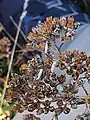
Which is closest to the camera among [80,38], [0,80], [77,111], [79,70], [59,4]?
[79,70]

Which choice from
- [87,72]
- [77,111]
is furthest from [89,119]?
[77,111]

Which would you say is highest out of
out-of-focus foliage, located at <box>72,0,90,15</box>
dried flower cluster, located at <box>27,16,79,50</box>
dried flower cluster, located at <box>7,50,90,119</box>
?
out-of-focus foliage, located at <box>72,0,90,15</box>

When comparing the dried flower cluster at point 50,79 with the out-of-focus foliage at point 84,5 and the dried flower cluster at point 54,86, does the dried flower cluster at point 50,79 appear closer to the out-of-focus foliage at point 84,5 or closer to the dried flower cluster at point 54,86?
the dried flower cluster at point 54,86

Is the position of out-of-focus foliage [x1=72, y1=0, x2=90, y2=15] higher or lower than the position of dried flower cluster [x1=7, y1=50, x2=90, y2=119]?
higher

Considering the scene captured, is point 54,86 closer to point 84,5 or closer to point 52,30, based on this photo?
point 52,30

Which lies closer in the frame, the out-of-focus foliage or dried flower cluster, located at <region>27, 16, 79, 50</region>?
dried flower cluster, located at <region>27, 16, 79, 50</region>

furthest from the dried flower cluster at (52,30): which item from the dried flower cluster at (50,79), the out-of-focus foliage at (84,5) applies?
the out-of-focus foliage at (84,5)

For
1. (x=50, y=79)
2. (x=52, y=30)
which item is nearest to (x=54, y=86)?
(x=50, y=79)

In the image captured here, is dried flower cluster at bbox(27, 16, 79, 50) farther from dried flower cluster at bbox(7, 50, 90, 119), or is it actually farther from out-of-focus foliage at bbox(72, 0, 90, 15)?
out-of-focus foliage at bbox(72, 0, 90, 15)

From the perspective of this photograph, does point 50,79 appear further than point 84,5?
No

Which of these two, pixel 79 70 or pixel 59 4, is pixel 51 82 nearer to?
pixel 79 70

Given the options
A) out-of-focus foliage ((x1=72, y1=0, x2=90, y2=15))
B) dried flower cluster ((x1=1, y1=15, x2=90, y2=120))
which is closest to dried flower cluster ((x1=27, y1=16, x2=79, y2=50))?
dried flower cluster ((x1=1, y1=15, x2=90, y2=120))
